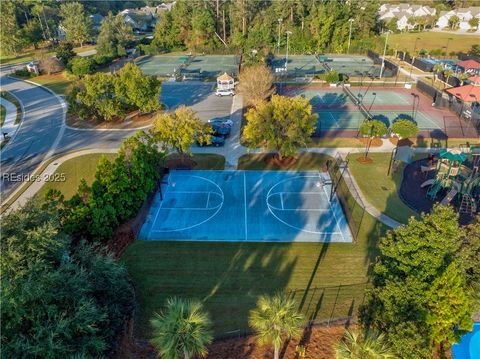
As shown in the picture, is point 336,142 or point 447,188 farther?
point 336,142

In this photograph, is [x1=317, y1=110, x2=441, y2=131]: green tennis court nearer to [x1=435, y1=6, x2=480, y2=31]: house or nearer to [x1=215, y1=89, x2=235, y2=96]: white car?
[x1=215, y1=89, x2=235, y2=96]: white car

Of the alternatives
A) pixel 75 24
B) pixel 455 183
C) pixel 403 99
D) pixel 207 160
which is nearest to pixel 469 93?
pixel 403 99

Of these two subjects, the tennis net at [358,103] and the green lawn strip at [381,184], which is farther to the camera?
the tennis net at [358,103]

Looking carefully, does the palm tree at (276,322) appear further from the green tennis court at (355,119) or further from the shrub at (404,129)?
the green tennis court at (355,119)

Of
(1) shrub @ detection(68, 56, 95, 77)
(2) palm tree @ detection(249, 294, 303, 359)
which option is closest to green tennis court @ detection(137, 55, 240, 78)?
(1) shrub @ detection(68, 56, 95, 77)

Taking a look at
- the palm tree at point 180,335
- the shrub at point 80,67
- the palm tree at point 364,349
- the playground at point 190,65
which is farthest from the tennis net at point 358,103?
the shrub at point 80,67

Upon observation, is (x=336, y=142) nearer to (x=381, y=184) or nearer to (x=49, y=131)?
(x=381, y=184)

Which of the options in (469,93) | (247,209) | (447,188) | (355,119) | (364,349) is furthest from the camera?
(355,119)
